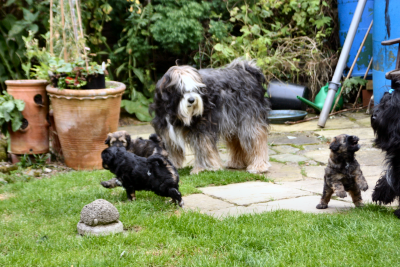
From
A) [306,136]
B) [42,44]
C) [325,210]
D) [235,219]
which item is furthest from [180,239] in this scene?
[42,44]

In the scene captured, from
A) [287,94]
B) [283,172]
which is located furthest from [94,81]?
[287,94]

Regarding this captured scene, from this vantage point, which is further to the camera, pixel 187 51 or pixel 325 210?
pixel 187 51

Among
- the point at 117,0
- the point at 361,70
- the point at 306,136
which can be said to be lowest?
the point at 306,136

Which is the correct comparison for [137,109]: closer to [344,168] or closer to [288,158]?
[288,158]

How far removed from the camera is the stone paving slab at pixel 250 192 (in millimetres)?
Answer: 4379

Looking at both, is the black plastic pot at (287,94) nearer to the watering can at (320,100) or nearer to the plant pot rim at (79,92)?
the watering can at (320,100)

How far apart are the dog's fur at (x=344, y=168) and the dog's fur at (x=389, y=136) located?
0.17 m

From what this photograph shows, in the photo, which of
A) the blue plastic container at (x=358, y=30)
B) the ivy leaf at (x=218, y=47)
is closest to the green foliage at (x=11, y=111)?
the ivy leaf at (x=218, y=47)

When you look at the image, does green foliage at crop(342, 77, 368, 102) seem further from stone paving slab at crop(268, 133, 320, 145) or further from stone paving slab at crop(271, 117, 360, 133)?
stone paving slab at crop(268, 133, 320, 145)

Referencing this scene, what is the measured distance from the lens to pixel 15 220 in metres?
3.84

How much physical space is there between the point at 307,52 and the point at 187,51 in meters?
2.38

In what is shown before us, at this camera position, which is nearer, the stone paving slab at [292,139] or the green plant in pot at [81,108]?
the green plant in pot at [81,108]

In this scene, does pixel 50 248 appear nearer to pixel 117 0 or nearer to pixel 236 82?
pixel 236 82

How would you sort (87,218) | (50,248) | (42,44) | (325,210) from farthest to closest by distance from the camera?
(42,44), (325,210), (87,218), (50,248)
